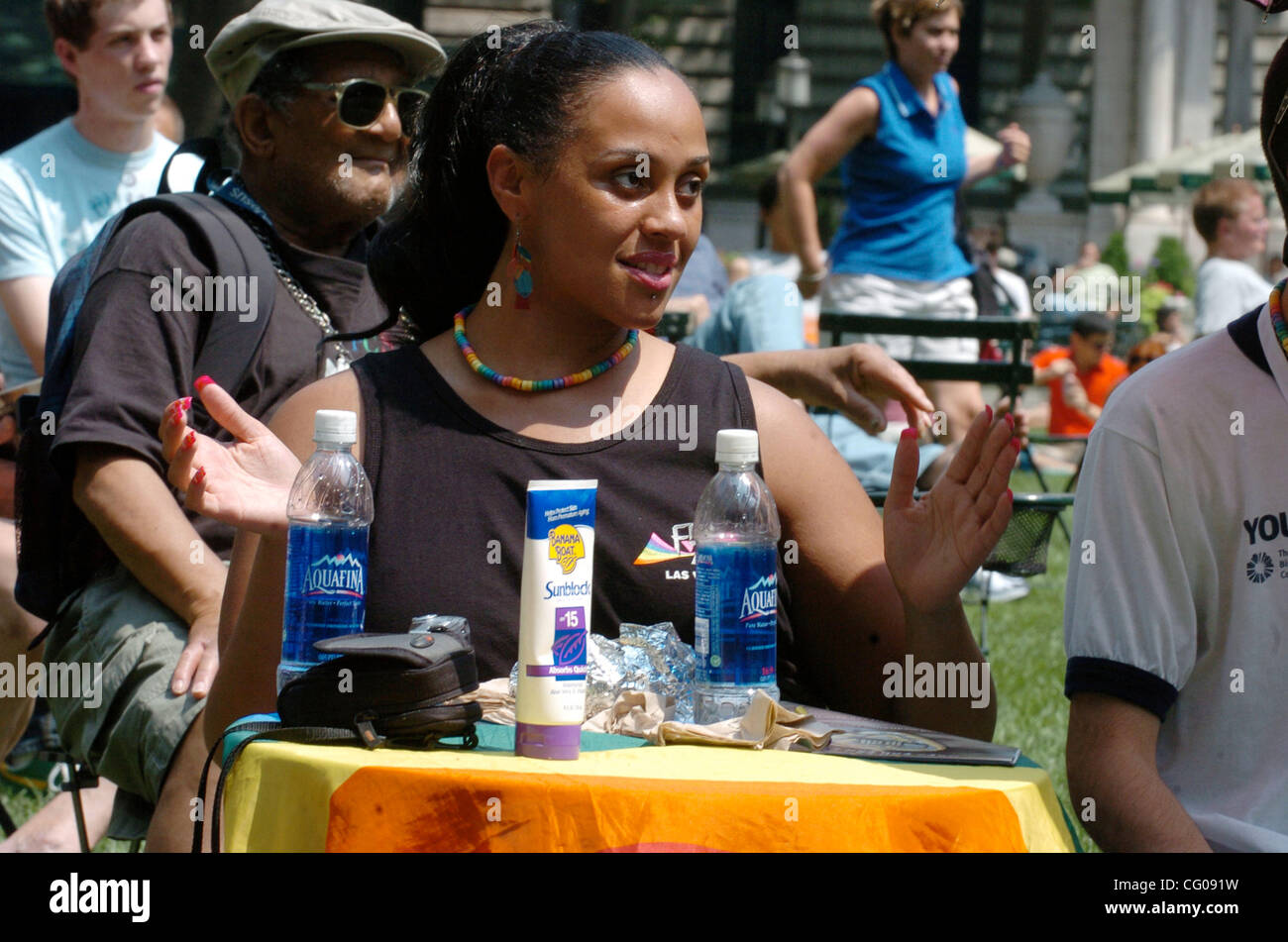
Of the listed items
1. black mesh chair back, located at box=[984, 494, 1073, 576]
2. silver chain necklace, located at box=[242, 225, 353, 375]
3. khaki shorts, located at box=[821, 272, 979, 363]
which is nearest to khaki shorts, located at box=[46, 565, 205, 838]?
silver chain necklace, located at box=[242, 225, 353, 375]

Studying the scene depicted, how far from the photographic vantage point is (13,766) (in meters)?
5.29

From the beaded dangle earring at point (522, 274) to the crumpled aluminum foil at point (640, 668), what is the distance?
2.10 ft

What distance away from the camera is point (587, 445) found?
270 centimetres

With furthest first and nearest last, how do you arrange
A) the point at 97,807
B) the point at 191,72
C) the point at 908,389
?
the point at 191,72
the point at 97,807
the point at 908,389

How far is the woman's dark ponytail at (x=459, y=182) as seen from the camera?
9.46 ft

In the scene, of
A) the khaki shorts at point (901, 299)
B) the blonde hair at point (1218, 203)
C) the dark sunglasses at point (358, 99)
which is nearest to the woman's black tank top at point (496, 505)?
the dark sunglasses at point (358, 99)

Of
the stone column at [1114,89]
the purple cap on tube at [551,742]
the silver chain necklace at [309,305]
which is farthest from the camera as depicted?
the stone column at [1114,89]

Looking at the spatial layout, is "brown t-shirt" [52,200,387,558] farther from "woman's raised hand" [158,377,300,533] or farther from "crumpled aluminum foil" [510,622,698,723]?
"crumpled aluminum foil" [510,622,698,723]

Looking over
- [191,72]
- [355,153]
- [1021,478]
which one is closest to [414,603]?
[355,153]

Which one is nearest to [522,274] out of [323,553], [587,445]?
[587,445]

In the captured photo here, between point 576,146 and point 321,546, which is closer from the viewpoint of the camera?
point 321,546

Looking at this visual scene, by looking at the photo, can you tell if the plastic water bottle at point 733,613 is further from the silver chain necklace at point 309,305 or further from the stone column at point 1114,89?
the stone column at point 1114,89

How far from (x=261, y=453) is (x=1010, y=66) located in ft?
93.5

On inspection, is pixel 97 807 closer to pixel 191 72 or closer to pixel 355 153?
pixel 355 153
